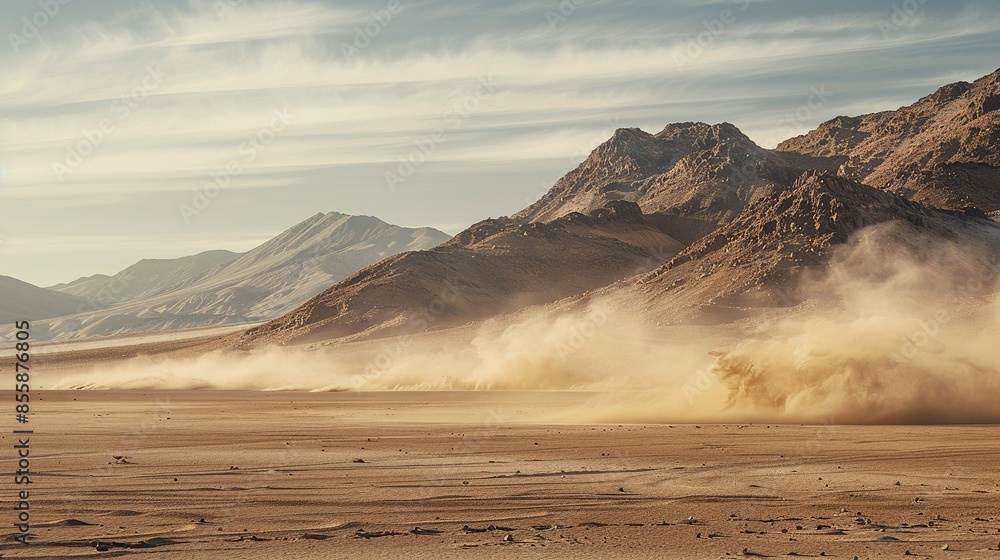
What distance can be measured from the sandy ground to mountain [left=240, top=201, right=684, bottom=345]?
2838 inches

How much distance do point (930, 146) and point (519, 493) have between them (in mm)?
120243

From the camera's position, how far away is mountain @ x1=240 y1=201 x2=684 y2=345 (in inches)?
3962

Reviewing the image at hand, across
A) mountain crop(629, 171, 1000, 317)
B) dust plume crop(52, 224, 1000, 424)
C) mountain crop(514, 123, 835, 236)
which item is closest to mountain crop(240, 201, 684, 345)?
mountain crop(514, 123, 835, 236)

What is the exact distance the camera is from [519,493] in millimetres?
15539

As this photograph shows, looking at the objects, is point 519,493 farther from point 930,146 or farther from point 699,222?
point 699,222

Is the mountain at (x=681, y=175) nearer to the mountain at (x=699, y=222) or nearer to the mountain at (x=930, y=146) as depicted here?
the mountain at (x=699, y=222)

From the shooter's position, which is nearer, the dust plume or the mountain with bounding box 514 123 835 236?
the dust plume

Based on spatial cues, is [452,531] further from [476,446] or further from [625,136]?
[625,136]

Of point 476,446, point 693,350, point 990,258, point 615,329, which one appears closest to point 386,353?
point 615,329

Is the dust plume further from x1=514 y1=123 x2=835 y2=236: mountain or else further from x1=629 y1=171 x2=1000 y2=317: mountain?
x1=514 y1=123 x2=835 y2=236: mountain

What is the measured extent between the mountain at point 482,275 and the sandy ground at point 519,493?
72075mm

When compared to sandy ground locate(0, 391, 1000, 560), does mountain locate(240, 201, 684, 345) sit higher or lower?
higher

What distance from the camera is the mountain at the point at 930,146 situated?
343ft

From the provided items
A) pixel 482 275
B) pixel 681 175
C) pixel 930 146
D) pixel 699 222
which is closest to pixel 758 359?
pixel 482 275
